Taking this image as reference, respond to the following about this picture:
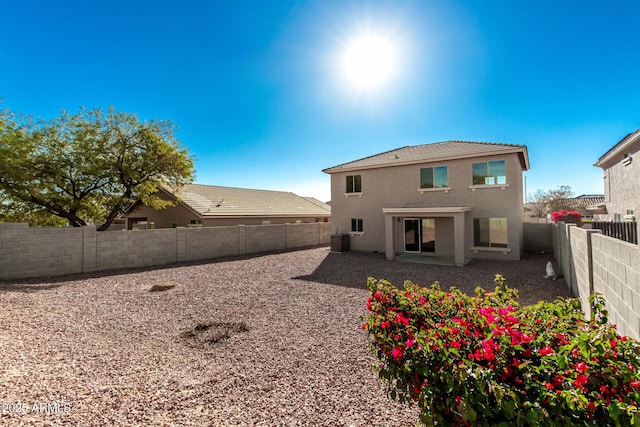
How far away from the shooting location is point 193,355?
471cm

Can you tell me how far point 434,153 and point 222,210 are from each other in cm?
1540

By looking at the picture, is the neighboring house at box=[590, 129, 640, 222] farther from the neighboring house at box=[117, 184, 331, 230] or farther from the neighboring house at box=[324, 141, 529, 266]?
the neighboring house at box=[117, 184, 331, 230]

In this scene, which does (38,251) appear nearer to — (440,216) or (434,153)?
(440,216)

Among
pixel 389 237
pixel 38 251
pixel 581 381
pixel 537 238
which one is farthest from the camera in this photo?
pixel 537 238

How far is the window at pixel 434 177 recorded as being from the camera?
600 inches

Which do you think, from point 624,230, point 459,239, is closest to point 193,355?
point 624,230

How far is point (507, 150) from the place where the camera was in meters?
13.3

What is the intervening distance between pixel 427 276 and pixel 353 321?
579 cm

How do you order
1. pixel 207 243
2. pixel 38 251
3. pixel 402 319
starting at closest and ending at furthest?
pixel 402 319 → pixel 38 251 → pixel 207 243

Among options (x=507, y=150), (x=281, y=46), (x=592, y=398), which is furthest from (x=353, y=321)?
(x=507, y=150)

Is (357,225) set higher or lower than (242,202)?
lower

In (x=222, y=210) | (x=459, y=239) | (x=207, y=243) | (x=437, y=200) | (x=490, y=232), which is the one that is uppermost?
(x=437, y=200)

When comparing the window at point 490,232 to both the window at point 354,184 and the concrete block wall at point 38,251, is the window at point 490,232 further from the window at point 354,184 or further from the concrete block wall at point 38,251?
the concrete block wall at point 38,251

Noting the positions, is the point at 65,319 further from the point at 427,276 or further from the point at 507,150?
the point at 507,150
